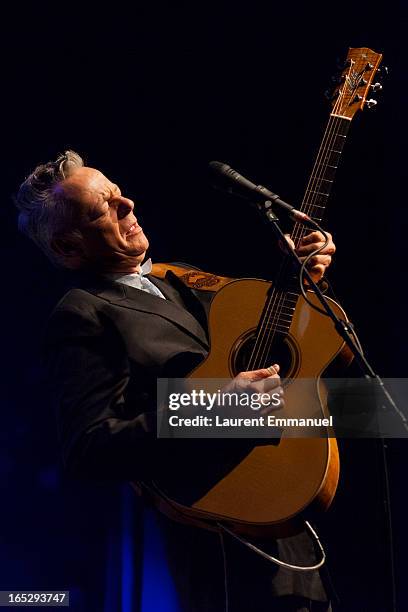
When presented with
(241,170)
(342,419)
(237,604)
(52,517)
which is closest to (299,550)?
(237,604)

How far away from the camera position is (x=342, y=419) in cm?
200

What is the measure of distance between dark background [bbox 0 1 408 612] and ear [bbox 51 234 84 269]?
85 centimetres

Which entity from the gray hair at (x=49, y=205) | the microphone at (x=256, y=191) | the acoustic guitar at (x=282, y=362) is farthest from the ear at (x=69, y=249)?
the microphone at (x=256, y=191)

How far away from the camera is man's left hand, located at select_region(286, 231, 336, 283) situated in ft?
6.02

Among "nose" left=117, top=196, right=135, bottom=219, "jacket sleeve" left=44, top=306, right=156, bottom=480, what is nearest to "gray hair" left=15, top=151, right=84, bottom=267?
"nose" left=117, top=196, right=135, bottom=219

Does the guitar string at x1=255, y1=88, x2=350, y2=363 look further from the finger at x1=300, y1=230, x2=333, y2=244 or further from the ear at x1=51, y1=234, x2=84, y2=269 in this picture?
the ear at x1=51, y1=234, x2=84, y2=269

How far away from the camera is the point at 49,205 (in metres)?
2.13

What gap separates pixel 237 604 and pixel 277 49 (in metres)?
2.02

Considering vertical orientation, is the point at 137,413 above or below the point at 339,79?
below

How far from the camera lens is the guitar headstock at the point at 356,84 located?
1.98m

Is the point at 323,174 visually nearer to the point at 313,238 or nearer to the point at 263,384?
the point at 313,238

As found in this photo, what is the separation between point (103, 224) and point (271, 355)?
58 centimetres

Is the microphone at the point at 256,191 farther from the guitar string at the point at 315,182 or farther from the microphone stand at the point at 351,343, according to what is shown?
the guitar string at the point at 315,182

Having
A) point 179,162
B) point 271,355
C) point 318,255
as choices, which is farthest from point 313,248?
point 179,162
